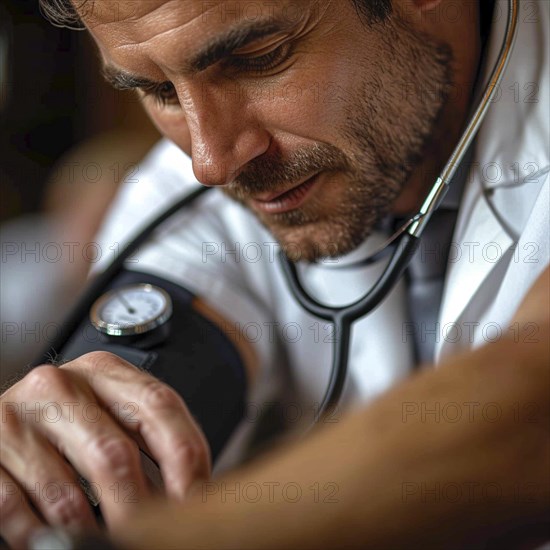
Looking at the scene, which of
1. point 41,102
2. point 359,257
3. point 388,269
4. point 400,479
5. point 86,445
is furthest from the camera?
point 41,102

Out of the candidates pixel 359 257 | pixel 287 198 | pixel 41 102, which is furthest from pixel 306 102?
pixel 41 102

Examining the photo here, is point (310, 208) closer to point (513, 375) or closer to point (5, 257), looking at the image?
point (513, 375)

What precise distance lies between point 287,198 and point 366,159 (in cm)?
9

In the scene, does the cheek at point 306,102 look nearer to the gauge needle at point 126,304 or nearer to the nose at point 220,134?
the nose at point 220,134

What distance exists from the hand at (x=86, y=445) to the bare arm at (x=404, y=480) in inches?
2.2

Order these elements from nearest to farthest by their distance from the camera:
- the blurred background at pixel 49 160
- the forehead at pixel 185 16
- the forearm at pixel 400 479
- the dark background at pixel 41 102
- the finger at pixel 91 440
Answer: the forearm at pixel 400 479 → the finger at pixel 91 440 → the forehead at pixel 185 16 → the blurred background at pixel 49 160 → the dark background at pixel 41 102

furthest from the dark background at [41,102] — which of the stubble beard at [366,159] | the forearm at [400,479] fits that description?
the forearm at [400,479]

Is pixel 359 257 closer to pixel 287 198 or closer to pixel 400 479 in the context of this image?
pixel 287 198

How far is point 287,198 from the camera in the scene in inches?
34.6

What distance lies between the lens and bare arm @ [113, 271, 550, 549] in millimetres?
429

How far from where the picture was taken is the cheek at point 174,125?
856mm

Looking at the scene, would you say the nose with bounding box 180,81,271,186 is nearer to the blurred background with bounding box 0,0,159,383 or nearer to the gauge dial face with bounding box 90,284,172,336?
the gauge dial face with bounding box 90,284,172,336

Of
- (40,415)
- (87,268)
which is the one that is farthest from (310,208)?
(87,268)

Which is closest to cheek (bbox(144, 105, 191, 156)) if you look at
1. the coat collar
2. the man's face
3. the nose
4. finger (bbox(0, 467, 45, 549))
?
the man's face
